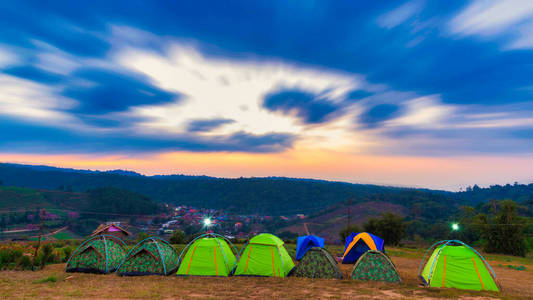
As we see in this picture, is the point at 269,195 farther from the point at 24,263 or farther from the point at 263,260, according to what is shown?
the point at 263,260

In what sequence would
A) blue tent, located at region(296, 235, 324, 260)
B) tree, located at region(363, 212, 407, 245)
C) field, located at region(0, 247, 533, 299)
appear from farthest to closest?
tree, located at region(363, 212, 407, 245), blue tent, located at region(296, 235, 324, 260), field, located at region(0, 247, 533, 299)

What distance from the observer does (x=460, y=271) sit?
13297mm

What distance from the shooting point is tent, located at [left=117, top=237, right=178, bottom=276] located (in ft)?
49.5

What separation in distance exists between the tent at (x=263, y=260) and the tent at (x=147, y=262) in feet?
12.7

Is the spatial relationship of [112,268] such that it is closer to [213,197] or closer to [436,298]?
[436,298]

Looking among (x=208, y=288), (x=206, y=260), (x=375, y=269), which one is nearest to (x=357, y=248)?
(x=375, y=269)

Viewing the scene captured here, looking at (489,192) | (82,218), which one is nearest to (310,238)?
(82,218)

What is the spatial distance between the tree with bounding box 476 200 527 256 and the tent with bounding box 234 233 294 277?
114 feet

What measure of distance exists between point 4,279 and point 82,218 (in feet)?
342

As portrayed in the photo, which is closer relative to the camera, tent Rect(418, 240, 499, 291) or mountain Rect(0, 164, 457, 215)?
tent Rect(418, 240, 499, 291)

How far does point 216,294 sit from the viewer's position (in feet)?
38.7

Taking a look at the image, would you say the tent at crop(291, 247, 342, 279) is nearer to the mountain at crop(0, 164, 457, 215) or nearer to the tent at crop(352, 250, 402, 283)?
the tent at crop(352, 250, 402, 283)

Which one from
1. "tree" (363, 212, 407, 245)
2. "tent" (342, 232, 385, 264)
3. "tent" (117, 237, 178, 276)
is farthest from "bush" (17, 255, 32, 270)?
"tree" (363, 212, 407, 245)

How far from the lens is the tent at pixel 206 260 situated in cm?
1502
